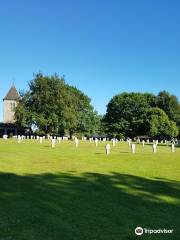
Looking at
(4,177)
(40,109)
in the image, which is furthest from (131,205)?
(40,109)

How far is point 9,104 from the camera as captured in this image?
411ft

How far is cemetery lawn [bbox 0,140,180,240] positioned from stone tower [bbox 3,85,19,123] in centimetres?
10376

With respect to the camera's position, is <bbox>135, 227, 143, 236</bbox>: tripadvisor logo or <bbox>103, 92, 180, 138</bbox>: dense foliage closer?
<bbox>135, 227, 143, 236</bbox>: tripadvisor logo

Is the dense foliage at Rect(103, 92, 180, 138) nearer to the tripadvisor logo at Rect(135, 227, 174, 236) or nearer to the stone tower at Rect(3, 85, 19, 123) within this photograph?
the stone tower at Rect(3, 85, 19, 123)

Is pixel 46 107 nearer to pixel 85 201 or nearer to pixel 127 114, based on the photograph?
pixel 127 114

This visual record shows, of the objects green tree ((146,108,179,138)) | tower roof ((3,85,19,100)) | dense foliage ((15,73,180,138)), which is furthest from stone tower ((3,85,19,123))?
green tree ((146,108,179,138))

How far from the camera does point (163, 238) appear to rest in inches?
350

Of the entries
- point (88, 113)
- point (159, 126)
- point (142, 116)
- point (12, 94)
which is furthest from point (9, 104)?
point (159, 126)

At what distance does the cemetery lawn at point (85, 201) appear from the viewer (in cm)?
916

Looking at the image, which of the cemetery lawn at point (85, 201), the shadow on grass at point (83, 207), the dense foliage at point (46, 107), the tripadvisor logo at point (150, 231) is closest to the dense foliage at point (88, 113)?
the dense foliage at point (46, 107)

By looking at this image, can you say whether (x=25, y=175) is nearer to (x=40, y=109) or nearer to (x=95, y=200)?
(x=95, y=200)

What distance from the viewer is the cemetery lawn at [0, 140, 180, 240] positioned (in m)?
9.16

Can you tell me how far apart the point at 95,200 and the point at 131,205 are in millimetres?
1083

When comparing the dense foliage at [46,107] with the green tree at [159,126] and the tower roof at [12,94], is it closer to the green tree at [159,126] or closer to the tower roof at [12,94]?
the green tree at [159,126]
